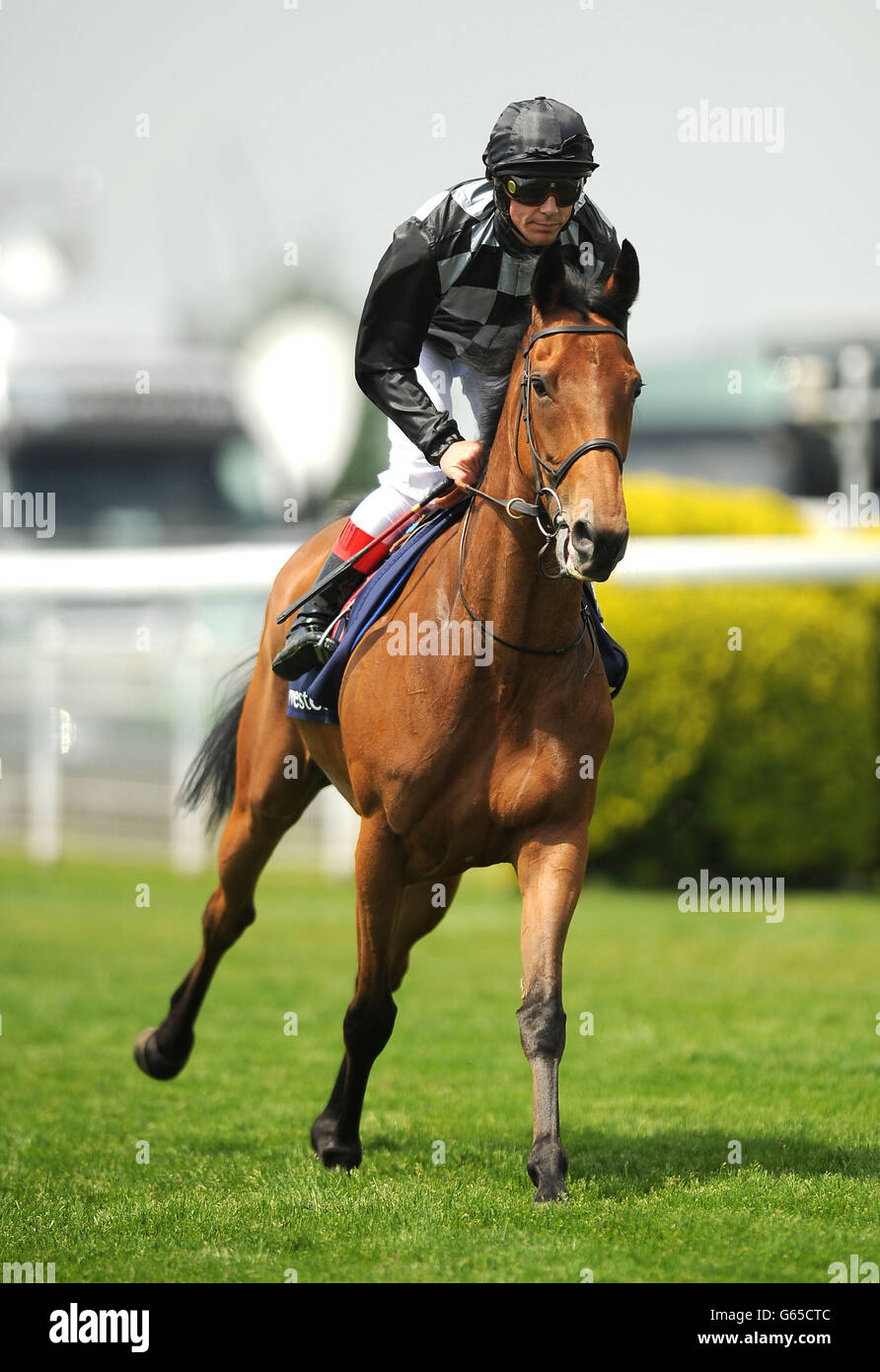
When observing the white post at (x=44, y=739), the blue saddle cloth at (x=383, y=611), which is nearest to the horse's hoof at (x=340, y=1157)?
the blue saddle cloth at (x=383, y=611)

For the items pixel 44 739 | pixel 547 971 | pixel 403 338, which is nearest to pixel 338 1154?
pixel 547 971

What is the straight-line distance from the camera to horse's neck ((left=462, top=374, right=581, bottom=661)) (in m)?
4.34

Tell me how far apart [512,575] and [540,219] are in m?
0.94

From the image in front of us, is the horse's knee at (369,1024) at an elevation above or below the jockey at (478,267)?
below

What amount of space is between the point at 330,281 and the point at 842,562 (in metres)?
26.7

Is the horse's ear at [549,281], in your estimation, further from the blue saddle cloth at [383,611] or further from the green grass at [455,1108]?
the green grass at [455,1108]

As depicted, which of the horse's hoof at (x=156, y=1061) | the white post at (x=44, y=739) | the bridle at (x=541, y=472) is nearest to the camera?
the bridle at (x=541, y=472)

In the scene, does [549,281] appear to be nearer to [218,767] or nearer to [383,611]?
[383,611]

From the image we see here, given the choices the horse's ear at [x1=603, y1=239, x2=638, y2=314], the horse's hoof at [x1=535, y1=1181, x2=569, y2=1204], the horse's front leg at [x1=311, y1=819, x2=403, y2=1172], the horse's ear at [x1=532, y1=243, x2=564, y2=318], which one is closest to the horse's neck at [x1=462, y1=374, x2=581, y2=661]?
the horse's ear at [x1=532, y1=243, x2=564, y2=318]

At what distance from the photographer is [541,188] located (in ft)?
14.1

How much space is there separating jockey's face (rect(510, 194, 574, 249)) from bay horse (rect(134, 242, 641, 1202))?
280mm

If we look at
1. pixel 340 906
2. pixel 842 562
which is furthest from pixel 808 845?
pixel 340 906

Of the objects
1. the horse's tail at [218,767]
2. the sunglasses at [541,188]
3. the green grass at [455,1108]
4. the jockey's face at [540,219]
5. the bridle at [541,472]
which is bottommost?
the green grass at [455,1108]

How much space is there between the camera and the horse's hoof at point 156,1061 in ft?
→ 19.2
